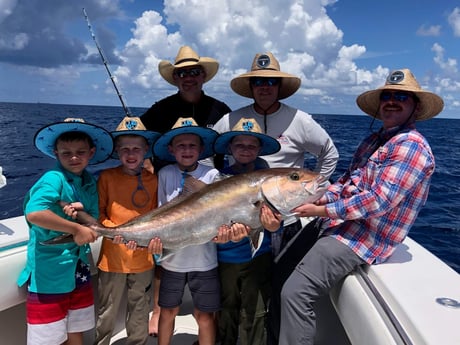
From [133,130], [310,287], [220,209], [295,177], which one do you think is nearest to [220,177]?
[220,209]

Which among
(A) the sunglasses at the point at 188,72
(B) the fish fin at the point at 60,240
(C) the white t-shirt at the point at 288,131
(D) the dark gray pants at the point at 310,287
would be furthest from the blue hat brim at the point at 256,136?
(B) the fish fin at the point at 60,240

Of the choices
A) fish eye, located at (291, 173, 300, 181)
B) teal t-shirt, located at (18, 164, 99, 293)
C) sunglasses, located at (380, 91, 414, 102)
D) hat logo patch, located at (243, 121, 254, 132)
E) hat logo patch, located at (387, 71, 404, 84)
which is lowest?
teal t-shirt, located at (18, 164, 99, 293)

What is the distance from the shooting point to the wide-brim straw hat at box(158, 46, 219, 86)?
4.22 m

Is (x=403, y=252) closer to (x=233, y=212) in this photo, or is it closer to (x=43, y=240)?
(x=233, y=212)

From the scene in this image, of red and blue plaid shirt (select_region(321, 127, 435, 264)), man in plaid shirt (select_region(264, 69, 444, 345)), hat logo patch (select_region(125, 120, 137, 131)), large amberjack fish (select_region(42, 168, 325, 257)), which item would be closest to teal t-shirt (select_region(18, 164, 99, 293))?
large amberjack fish (select_region(42, 168, 325, 257))

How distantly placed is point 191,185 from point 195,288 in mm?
818

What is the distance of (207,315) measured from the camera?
10.2 feet

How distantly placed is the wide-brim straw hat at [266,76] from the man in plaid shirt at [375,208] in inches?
42.8

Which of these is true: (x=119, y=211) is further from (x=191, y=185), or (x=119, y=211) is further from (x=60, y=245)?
(x=191, y=185)

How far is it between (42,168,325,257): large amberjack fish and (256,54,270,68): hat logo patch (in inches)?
54.6

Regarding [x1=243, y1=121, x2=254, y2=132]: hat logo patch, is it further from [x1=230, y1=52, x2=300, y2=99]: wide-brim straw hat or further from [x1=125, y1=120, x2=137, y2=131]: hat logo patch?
[x1=125, y1=120, x2=137, y2=131]: hat logo patch

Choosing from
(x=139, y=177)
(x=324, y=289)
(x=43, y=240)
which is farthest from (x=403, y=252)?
(x=43, y=240)

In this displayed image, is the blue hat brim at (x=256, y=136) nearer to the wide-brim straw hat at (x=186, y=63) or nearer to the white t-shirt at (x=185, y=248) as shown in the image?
the white t-shirt at (x=185, y=248)

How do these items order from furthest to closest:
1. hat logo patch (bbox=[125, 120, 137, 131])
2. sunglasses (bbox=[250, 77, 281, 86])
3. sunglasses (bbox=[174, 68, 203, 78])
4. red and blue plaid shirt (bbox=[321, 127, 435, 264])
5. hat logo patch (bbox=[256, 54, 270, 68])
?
sunglasses (bbox=[174, 68, 203, 78]) < hat logo patch (bbox=[256, 54, 270, 68]) < sunglasses (bbox=[250, 77, 281, 86]) < hat logo patch (bbox=[125, 120, 137, 131]) < red and blue plaid shirt (bbox=[321, 127, 435, 264])
